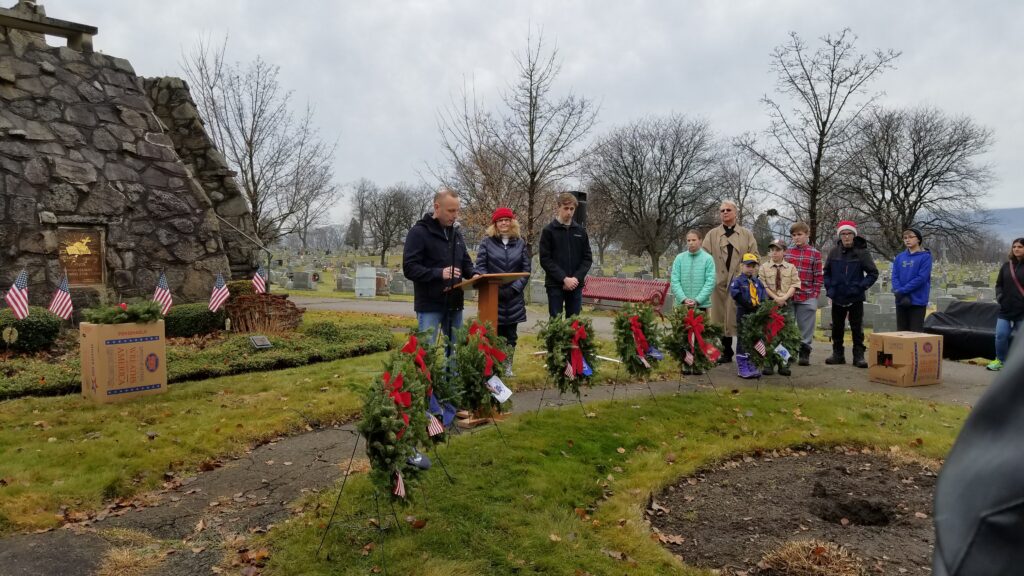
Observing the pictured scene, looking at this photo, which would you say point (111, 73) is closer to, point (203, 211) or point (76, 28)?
point (76, 28)

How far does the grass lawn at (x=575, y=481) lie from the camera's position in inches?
137

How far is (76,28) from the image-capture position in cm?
1067

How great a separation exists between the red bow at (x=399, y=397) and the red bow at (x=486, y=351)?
1194 millimetres

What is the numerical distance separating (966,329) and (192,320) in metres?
13.4

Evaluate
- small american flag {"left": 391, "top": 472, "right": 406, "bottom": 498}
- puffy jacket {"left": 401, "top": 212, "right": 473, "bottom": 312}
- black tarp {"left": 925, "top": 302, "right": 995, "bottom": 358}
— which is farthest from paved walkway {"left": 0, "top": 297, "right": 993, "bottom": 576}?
black tarp {"left": 925, "top": 302, "right": 995, "bottom": 358}

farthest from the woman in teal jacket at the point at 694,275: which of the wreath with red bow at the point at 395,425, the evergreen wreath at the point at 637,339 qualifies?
the wreath with red bow at the point at 395,425

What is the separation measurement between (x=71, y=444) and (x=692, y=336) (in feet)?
20.4

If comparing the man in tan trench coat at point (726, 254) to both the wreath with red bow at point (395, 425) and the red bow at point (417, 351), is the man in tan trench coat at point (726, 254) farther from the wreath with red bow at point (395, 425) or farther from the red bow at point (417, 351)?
the wreath with red bow at point (395, 425)

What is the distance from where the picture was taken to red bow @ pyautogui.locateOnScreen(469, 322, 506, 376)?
473cm

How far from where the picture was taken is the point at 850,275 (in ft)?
28.7

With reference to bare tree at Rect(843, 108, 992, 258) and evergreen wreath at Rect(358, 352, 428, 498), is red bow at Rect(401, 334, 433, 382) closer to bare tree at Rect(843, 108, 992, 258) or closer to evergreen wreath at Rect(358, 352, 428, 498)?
evergreen wreath at Rect(358, 352, 428, 498)

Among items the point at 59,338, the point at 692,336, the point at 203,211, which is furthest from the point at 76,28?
the point at 692,336

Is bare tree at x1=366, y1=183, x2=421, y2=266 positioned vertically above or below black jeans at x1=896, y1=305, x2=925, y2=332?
above

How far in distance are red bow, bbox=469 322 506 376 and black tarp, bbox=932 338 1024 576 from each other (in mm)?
4041
